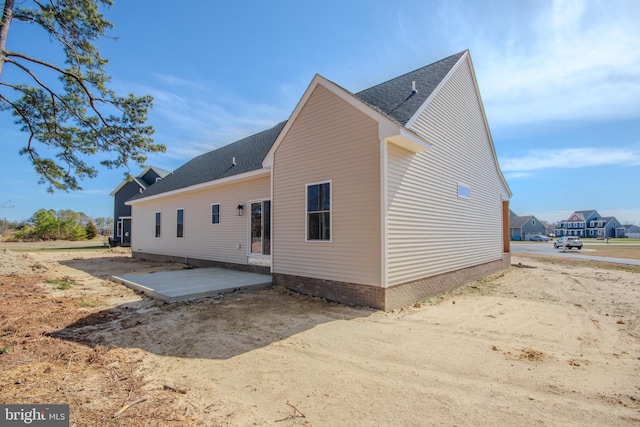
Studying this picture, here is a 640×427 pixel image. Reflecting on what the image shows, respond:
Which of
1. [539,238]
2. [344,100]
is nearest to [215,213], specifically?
[344,100]

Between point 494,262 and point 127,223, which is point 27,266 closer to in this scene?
point 127,223

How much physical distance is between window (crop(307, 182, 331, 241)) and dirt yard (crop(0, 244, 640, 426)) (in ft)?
5.33

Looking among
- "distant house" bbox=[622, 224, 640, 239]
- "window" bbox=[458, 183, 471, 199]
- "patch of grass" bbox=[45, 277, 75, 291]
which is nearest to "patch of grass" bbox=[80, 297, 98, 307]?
"patch of grass" bbox=[45, 277, 75, 291]

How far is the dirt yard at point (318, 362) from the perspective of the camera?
8.82 feet

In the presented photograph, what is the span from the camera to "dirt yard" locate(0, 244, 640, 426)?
2688mm

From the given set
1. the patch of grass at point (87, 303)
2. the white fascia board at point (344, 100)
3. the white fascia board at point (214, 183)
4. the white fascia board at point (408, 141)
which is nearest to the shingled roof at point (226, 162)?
the white fascia board at point (214, 183)

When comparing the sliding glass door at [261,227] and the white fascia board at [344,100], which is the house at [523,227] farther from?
the white fascia board at [344,100]

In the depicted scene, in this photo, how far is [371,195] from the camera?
634 cm

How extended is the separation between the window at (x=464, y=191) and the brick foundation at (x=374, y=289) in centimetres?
247

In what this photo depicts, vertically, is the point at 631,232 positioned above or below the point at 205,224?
below

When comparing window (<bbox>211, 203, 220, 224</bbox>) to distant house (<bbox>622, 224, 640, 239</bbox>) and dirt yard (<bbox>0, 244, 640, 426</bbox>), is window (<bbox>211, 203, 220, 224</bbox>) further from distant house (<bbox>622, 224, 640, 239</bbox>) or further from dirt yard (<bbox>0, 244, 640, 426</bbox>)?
distant house (<bbox>622, 224, 640, 239</bbox>)

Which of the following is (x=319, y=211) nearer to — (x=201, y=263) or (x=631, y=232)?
(x=201, y=263)

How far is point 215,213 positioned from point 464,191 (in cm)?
943

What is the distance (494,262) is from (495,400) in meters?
11.0
